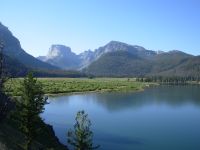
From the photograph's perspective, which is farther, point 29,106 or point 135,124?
point 135,124

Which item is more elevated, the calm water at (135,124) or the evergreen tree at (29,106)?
the evergreen tree at (29,106)

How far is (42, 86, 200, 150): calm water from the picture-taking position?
55.9m

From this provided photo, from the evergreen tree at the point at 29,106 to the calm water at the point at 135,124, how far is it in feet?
59.6

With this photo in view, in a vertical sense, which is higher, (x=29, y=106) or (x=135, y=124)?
(x=29, y=106)

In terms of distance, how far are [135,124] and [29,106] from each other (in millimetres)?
43881

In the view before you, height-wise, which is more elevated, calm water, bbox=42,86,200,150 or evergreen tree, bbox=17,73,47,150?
evergreen tree, bbox=17,73,47,150

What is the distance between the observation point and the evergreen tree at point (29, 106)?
3406 centimetres

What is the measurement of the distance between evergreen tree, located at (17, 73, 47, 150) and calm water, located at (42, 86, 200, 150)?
18.2 meters

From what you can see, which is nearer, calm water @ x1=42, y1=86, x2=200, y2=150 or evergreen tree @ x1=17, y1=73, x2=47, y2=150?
evergreen tree @ x1=17, y1=73, x2=47, y2=150

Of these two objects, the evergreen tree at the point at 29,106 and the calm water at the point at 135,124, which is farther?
the calm water at the point at 135,124

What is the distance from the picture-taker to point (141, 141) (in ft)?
189

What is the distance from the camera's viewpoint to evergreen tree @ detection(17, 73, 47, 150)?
1341 inches

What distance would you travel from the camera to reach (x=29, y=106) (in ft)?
111

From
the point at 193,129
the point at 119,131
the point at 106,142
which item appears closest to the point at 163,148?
the point at 106,142
